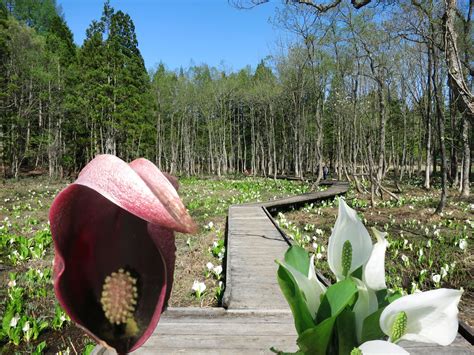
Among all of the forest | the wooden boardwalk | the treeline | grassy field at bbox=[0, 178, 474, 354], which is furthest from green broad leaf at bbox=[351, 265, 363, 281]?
the treeline

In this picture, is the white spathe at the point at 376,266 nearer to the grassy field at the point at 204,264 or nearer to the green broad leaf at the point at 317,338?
the green broad leaf at the point at 317,338

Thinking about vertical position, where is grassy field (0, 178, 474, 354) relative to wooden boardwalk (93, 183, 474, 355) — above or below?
below

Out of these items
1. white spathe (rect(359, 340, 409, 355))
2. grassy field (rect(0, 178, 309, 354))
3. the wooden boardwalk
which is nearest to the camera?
white spathe (rect(359, 340, 409, 355))

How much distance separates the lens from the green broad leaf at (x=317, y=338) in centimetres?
61

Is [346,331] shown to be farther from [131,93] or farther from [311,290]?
[131,93]

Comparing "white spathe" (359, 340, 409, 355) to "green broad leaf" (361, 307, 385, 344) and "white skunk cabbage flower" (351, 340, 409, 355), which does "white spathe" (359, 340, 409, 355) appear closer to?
"white skunk cabbage flower" (351, 340, 409, 355)

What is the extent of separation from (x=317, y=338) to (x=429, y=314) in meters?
0.18

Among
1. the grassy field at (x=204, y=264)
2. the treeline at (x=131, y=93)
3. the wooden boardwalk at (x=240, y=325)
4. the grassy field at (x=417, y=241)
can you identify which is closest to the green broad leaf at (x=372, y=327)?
the wooden boardwalk at (x=240, y=325)

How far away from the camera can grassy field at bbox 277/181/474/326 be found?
491cm

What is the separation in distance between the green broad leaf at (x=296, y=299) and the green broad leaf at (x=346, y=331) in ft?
0.16

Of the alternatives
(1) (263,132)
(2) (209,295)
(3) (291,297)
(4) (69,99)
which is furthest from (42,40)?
(3) (291,297)

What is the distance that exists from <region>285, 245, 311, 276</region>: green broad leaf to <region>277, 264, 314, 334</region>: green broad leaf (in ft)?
0.31

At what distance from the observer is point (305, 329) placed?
68 cm

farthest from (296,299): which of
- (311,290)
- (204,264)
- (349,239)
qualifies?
(204,264)
